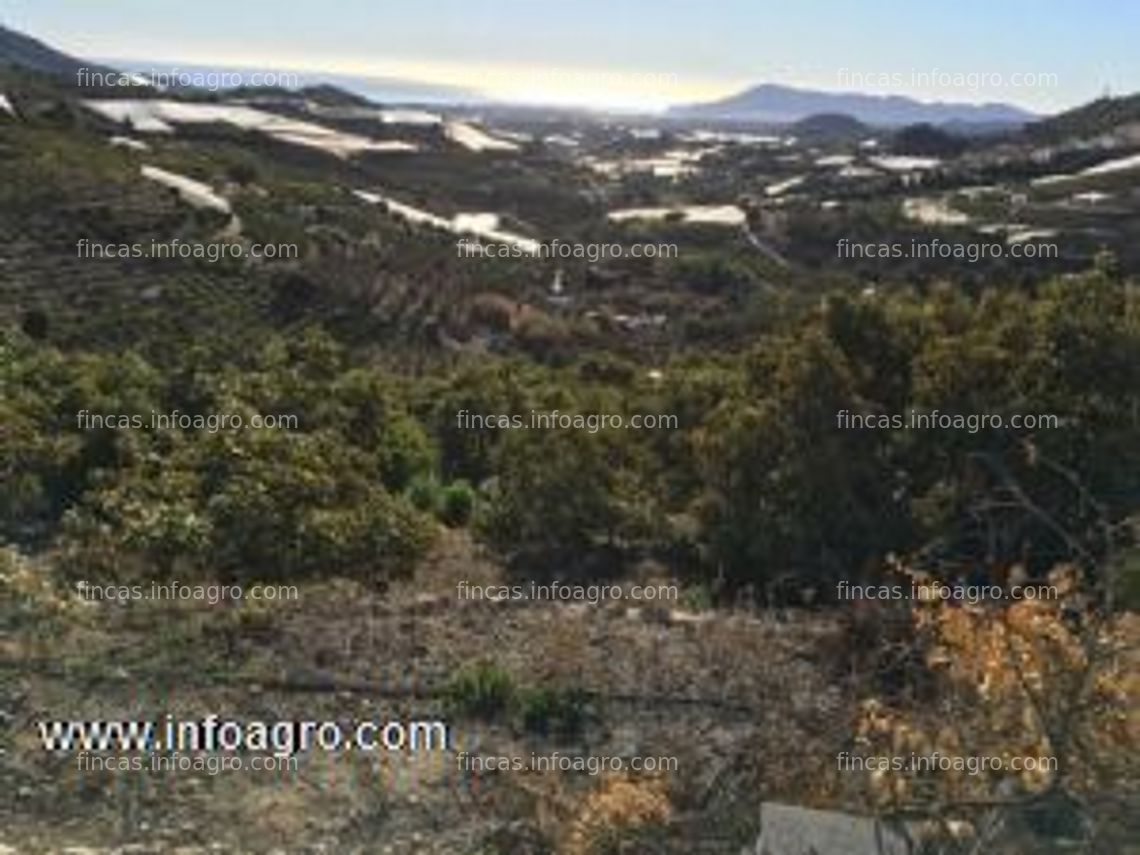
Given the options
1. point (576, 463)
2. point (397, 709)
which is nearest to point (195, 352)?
point (576, 463)

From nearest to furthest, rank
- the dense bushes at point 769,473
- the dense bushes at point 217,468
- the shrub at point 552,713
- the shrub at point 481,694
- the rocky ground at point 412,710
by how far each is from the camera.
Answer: the rocky ground at point 412,710 < the shrub at point 552,713 < the shrub at point 481,694 < the dense bushes at point 769,473 < the dense bushes at point 217,468

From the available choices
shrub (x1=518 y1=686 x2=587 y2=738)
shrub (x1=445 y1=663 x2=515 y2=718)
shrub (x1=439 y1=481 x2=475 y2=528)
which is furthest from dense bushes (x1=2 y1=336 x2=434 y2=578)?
shrub (x1=518 y1=686 x2=587 y2=738)

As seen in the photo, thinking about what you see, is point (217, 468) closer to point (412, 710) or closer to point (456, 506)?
point (456, 506)

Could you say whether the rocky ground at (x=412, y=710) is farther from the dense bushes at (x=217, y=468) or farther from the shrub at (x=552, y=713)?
the dense bushes at (x=217, y=468)

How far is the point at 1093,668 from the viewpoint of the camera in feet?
21.6

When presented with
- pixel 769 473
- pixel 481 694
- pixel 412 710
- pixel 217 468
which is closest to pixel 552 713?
pixel 481 694

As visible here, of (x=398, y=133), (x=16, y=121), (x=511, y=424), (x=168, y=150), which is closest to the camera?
(x=511, y=424)

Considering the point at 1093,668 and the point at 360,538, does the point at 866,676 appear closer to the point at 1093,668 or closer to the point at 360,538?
the point at 1093,668

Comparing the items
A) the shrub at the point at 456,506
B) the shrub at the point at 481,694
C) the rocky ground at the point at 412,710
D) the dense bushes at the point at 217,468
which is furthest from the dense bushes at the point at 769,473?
the shrub at the point at 481,694

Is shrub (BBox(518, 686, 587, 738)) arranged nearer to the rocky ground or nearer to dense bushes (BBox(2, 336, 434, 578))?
the rocky ground

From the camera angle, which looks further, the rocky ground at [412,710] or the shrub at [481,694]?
the shrub at [481,694]

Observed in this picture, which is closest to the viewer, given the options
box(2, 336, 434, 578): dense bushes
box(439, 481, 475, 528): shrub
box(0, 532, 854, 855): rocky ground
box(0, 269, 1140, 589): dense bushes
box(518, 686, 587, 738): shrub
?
box(0, 532, 854, 855): rocky ground

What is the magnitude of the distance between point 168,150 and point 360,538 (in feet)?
206

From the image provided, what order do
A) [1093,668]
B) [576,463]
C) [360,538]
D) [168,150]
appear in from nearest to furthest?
1. [1093,668]
2. [360,538]
3. [576,463]
4. [168,150]
